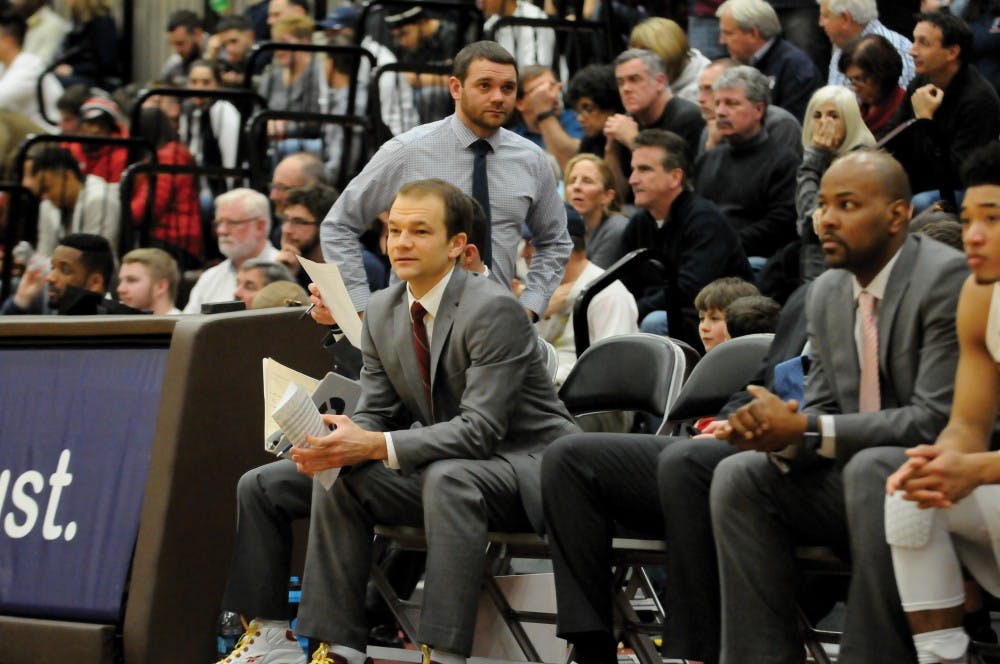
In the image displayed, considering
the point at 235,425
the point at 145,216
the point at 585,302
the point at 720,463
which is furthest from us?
the point at 145,216

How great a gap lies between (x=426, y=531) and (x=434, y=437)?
0.31 metres

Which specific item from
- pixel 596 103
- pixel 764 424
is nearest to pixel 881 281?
pixel 764 424

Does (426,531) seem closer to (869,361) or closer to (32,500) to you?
(869,361)

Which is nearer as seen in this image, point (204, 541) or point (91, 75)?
point (204, 541)

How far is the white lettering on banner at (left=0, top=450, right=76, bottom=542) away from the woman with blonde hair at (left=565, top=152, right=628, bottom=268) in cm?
372

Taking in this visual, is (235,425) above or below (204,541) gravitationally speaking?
above

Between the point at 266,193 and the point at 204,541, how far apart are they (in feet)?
17.4

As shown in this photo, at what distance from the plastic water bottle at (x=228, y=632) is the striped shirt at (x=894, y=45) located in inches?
210

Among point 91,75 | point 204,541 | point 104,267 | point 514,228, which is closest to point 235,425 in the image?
point 204,541

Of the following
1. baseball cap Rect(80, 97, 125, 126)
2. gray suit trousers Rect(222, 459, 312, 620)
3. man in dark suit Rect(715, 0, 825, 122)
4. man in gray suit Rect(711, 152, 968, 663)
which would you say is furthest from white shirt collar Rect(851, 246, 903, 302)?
baseball cap Rect(80, 97, 125, 126)

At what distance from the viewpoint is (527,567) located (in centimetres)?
797

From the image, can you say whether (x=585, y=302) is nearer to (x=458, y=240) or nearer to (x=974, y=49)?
(x=458, y=240)

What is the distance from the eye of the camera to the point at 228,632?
575cm

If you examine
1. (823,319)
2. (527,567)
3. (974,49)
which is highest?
(974,49)
